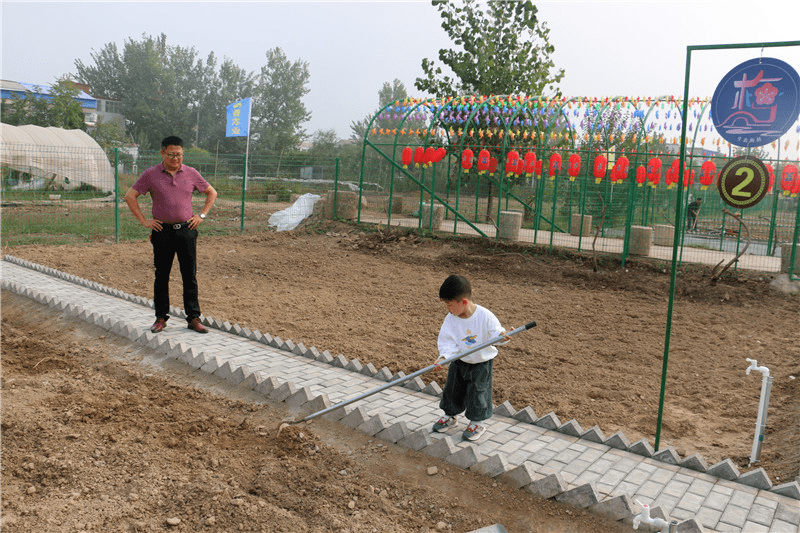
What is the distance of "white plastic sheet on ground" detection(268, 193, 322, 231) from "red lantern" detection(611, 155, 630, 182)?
843 cm

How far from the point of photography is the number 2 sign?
11.7 ft

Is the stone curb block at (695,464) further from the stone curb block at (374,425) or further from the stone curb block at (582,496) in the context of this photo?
the stone curb block at (374,425)

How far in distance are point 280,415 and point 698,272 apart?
9.35 metres

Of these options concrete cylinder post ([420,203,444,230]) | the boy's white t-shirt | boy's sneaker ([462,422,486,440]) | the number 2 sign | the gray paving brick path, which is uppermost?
the number 2 sign

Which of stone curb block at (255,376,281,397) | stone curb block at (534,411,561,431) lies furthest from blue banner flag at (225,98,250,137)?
stone curb block at (534,411,561,431)

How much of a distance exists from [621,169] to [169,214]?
29.5ft

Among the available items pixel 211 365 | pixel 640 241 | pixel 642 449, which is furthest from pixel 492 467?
pixel 640 241

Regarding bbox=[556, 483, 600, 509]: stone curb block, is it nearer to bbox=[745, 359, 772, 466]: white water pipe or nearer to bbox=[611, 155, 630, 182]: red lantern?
bbox=[745, 359, 772, 466]: white water pipe

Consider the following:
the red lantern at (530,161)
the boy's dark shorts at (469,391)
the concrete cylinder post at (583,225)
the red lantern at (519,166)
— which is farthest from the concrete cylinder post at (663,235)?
the boy's dark shorts at (469,391)

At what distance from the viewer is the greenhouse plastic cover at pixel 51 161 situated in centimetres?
1834

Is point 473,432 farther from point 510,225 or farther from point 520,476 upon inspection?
point 510,225

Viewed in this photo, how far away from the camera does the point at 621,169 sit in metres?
11.6

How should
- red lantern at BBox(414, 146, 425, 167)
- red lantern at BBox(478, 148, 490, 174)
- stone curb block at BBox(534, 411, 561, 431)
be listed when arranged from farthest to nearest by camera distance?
red lantern at BBox(414, 146, 425, 167) < red lantern at BBox(478, 148, 490, 174) < stone curb block at BBox(534, 411, 561, 431)

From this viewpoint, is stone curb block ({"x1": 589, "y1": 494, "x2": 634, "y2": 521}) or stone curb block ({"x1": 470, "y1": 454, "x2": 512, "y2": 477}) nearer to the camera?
stone curb block ({"x1": 589, "y1": 494, "x2": 634, "y2": 521})
